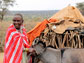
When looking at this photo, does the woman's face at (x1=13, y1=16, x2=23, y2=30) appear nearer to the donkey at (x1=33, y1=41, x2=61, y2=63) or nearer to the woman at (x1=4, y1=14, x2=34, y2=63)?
the woman at (x1=4, y1=14, x2=34, y2=63)

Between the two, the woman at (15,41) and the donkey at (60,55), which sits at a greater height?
the woman at (15,41)

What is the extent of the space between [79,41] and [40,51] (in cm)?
277

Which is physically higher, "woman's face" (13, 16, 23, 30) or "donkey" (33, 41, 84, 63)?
"woman's face" (13, 16, 23, 30)

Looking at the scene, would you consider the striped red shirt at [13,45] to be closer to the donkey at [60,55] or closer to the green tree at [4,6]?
the donkey at [60,55]

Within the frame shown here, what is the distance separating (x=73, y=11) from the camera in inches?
→ 348

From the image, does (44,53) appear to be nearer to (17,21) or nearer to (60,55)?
(60,55)

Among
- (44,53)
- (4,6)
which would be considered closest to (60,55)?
(44,53)

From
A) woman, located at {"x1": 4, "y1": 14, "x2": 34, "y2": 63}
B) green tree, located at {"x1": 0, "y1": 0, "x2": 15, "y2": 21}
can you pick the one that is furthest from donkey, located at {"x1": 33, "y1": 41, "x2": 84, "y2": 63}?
green tree, located at {"x1": 0, "y1": 0, "x2": 15, "y2": 21}

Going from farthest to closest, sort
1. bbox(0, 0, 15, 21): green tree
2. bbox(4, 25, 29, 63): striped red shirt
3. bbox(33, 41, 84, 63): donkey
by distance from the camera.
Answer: bbox(0, 0, 15, 21): green tree
bbox(33, 41, 84, 63): donkey
bbox(4, 25, 29, 63): striped red shirt

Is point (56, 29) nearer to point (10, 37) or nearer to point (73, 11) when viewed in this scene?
point (73, 11)

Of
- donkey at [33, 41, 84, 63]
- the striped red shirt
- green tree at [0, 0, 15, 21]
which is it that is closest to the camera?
the striped red shirt

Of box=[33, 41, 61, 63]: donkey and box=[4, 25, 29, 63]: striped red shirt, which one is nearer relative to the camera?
box=[4, 25, 29, 63]: striped red shirt

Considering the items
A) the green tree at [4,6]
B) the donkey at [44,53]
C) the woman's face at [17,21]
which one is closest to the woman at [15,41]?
the woman's face at [17,21]

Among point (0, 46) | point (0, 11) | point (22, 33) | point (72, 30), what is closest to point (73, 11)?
point (72, 30)
